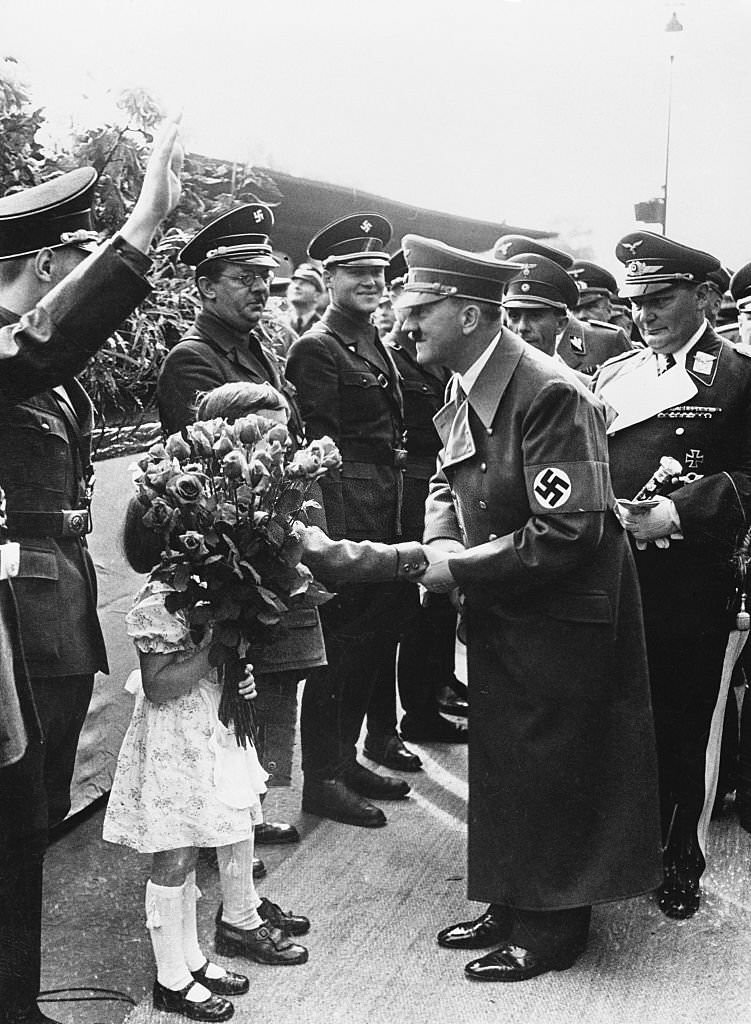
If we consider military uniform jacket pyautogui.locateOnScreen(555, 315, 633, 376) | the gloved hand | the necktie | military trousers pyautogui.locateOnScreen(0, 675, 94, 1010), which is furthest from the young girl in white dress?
military uniform jacket pyautogui.locateOnScreen(555, 315, 633, 376)

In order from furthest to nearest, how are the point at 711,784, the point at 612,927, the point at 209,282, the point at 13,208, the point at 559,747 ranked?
the point at 209,282 < the point at 711,784 < the point at 612,927 < the point at 559,747 < the point at 13,208

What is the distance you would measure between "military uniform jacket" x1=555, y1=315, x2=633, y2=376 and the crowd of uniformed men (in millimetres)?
2336

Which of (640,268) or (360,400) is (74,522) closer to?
(360,400)

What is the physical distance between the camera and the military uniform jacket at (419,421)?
488 cm

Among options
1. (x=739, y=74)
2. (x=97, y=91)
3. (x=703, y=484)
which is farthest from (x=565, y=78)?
(x=703, y=484)

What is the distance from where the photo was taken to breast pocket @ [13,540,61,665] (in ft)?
Result: 8.84

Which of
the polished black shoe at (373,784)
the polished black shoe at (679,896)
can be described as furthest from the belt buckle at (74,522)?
the polished black shoe at (679,896)

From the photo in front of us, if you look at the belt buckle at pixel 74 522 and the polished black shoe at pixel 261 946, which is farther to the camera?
the polished black shoe at pixel 261 946

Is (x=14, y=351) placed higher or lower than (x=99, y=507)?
higher

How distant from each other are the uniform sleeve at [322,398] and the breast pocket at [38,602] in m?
1.60

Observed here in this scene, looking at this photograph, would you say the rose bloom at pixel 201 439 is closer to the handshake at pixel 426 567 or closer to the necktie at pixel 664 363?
the handshake at pixel 426 567

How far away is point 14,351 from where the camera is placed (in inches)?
91.4

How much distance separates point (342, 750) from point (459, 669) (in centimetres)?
195

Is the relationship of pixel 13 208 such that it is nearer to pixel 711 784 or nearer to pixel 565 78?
pixel 711 784
